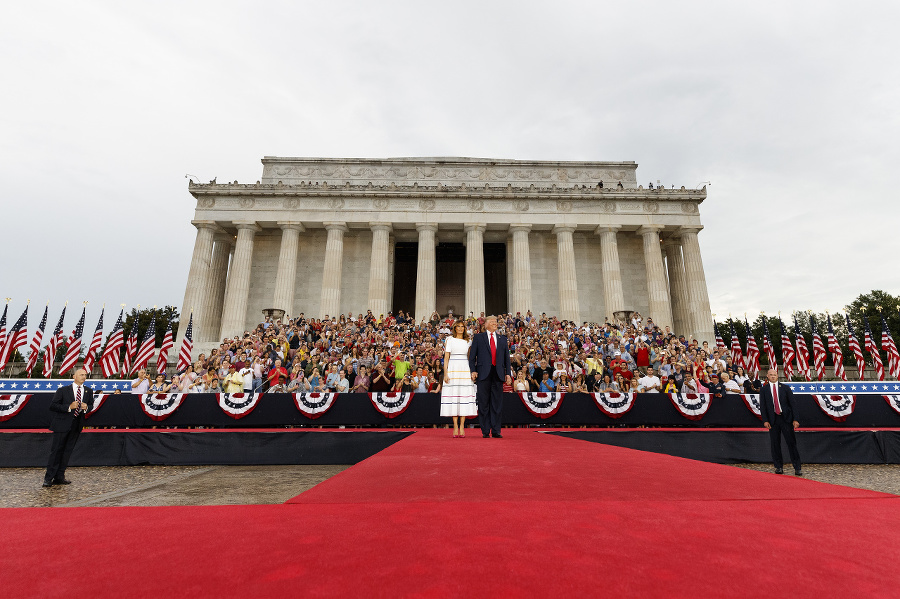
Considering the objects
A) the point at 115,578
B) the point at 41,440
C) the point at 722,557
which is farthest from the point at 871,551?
the point at 41,440

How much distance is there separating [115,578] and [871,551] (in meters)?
3.33

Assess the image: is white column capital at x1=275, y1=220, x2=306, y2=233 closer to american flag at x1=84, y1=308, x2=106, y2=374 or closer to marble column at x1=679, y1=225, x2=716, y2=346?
american flag at x1=84, y1=308, x2=106, y2=374

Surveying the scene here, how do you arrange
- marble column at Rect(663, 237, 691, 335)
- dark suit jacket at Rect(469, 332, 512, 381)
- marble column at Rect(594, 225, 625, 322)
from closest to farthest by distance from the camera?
dark suit jacket at Rect(469, 332, 512, 381) < marble column at Rect(594, 225, 625, 322) < marble column at Rect(663, 237, 691, 335)

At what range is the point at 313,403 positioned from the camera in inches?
527

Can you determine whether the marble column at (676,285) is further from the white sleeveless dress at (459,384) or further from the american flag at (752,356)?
the white sleeveless dress at (459,384)

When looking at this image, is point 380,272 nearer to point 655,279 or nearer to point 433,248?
point 433,248

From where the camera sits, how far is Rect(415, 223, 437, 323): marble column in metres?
34.6

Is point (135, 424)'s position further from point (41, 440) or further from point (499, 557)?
point (499, 557)

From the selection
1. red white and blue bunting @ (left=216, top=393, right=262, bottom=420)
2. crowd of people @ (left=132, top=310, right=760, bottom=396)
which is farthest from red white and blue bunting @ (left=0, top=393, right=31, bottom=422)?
red white and blue bunting @ (left=216, top=393, right=262, bottom=420)

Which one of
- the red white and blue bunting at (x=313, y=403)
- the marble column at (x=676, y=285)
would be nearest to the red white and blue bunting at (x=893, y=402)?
the red white and blue bunting at (x=313, y=403)

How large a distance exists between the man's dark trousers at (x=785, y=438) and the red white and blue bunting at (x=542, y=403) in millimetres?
5078

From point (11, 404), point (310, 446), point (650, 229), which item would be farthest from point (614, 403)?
point (650, 229)

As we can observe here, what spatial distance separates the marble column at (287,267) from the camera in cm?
3469

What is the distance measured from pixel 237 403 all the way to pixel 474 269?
2436cm
